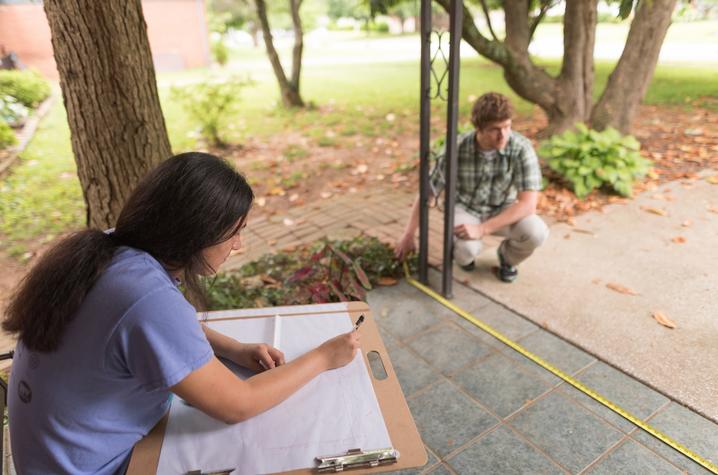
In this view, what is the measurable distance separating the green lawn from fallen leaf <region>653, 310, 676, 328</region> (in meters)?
4.96

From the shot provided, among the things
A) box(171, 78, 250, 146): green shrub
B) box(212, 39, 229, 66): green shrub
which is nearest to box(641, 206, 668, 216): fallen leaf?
box(171, 78, 250, 146): green shrub

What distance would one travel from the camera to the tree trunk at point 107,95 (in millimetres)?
2287

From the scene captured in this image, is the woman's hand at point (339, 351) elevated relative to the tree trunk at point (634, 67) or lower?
lower

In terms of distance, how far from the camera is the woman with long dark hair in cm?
112

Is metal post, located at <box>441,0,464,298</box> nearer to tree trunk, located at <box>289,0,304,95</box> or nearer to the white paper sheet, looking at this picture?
the white paper sheet

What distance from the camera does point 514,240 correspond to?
10.8 feet

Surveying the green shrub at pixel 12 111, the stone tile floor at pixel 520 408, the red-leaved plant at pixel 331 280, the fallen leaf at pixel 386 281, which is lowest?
the stone tile floor at pixel 520 408

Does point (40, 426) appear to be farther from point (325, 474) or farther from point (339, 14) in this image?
point (339, 14)

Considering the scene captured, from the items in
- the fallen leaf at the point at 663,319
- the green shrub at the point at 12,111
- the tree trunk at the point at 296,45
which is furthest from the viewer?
the tree trunk at the point at 296,45

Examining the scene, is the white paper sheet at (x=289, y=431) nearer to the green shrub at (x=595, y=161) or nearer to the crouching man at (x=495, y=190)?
the crouching man at (x=495, y=190)

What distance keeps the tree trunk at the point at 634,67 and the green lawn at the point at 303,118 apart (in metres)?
2.93

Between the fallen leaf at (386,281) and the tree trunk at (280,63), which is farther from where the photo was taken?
the tree trunk at (280,63)

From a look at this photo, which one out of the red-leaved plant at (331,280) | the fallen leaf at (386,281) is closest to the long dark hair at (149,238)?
the red-leaved plant at (331,280)

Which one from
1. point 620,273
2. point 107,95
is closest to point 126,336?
point 107,95
